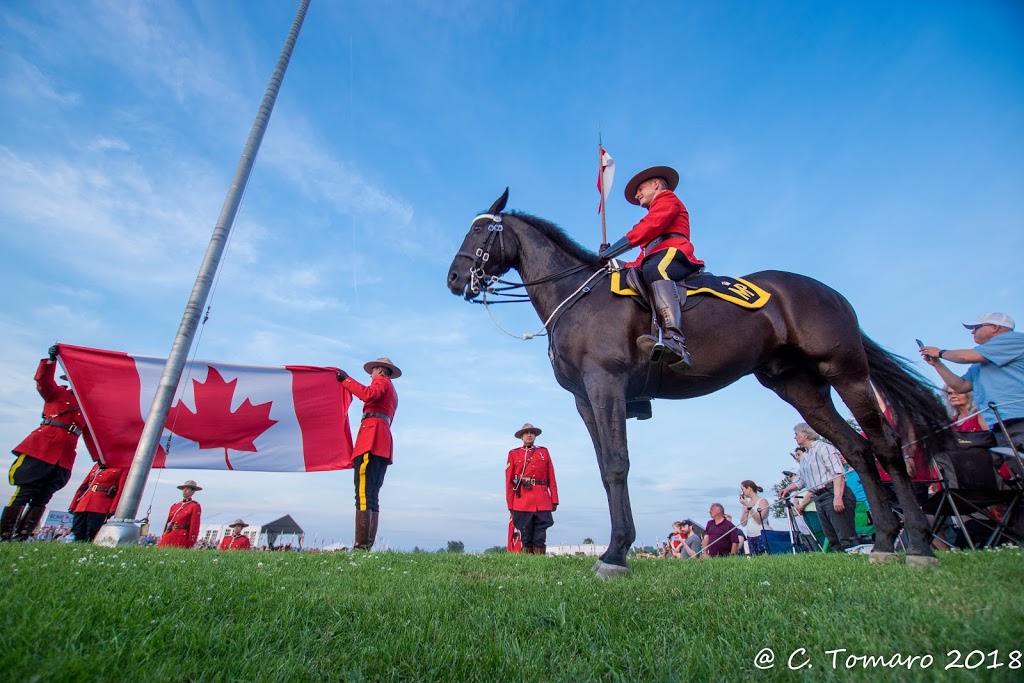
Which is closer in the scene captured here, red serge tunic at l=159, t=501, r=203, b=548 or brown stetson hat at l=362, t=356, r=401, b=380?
brown stetson hat at l=362, t=356, r=401, b=380

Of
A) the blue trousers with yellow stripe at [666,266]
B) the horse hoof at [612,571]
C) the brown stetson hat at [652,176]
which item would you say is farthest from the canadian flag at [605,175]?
the horse hoof at [612,571]

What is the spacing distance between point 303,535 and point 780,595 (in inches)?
1538

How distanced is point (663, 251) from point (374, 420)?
590cm

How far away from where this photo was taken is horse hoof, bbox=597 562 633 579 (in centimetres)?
494

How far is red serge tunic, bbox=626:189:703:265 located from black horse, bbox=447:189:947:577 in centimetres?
59

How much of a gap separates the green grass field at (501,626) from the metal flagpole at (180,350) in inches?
181

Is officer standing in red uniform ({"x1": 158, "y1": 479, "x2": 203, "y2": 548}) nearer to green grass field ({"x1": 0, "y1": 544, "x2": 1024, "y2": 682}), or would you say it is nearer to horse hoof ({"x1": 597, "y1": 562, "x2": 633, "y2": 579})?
green grass field ({"x1": 0, "y1": 544, "x2": 1024, "y2": 682})

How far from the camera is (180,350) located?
9.78 meters

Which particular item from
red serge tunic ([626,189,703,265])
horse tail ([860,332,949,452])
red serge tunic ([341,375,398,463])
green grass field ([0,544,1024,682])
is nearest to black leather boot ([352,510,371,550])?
red serge tunic ([341,375,398,463])

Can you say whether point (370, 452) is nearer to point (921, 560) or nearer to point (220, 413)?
point (220, 413)

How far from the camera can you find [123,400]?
410 inches

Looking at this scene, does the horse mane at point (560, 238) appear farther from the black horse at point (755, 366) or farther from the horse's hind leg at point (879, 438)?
the horse's hind leg at point (879, 438)

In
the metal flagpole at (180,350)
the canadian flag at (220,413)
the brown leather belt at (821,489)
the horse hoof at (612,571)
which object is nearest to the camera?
the horse hoof at (612,571)

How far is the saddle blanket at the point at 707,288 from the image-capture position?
240 inches
